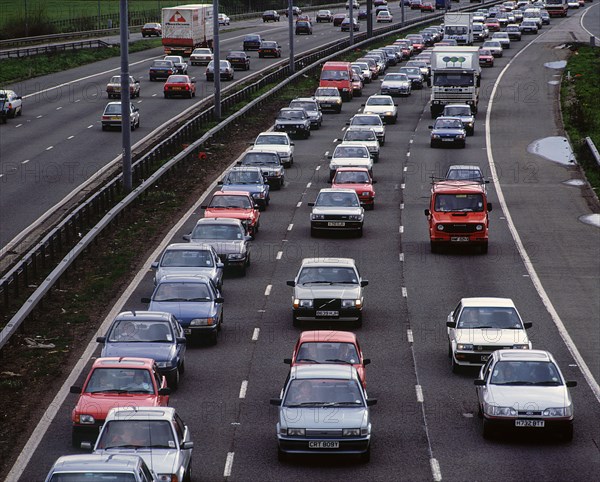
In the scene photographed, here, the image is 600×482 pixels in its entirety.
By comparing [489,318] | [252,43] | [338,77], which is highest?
[489,318]

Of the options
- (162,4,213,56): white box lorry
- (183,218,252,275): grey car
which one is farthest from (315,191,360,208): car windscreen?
(162,4,213,56): white box lorry

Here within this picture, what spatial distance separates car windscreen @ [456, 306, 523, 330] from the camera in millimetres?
28219

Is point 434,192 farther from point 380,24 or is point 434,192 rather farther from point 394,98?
point 380,24

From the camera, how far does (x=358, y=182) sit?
48094 millimetres

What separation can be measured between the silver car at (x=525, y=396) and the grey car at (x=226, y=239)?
1418 centimetres

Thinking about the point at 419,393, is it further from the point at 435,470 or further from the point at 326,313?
the point at 326,313

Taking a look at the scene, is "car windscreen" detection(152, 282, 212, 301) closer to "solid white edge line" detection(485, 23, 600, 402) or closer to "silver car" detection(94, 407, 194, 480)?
"solid white edge line" detection(485, 23, 600, 402)

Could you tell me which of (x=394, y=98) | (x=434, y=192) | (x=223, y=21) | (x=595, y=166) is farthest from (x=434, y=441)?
(x=223, y=21)

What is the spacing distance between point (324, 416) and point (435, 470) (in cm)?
195

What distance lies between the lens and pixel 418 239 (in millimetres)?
43281

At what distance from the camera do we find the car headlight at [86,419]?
22188mm

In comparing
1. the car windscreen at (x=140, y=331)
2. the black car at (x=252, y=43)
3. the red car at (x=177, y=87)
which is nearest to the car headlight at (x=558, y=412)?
the car windscreen at (x=140, y=331)

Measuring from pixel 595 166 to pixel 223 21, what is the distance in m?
90.5

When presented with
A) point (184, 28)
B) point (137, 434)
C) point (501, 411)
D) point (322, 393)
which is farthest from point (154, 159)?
point (184, 28)
